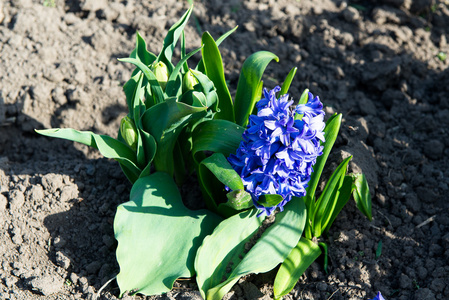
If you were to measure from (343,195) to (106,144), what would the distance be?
4.13 ft

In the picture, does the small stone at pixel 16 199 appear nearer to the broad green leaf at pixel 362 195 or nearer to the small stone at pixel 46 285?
the small stone at pixel 46 285

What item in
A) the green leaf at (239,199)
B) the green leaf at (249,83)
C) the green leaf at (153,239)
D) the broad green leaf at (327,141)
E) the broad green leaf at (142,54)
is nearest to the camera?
the green leaf at (239,199)

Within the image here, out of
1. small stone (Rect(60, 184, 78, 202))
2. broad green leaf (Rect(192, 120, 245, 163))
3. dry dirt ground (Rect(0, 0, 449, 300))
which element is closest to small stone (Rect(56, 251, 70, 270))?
dry dirt ground (Rect(0, 0, 449, 300))

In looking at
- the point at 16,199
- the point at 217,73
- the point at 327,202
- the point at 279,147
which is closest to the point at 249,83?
the point at 217,73

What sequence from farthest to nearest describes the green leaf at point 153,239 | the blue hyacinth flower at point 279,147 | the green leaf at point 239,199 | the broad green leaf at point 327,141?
the broad green leaf at point 327,141 < the green leaf at point 153,239 < the green leaf at point 239,199 < the blue hyacinth flower at point 279,147

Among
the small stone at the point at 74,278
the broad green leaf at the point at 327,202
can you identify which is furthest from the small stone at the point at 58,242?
the broad green leaf at the point at 327,202

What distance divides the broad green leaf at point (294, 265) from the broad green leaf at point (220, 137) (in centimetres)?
64

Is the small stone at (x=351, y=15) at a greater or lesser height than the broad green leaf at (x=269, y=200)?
greater

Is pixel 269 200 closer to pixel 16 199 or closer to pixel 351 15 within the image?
pixel 16 199

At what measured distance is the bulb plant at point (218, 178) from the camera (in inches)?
82.4

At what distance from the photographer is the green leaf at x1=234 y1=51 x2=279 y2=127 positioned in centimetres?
247

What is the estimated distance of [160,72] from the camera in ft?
7.99

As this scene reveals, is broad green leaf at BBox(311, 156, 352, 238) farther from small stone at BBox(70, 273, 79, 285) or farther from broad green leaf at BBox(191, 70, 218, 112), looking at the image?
small stone at BBox(70, 273, 79, 285)

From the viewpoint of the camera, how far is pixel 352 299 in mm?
2459
